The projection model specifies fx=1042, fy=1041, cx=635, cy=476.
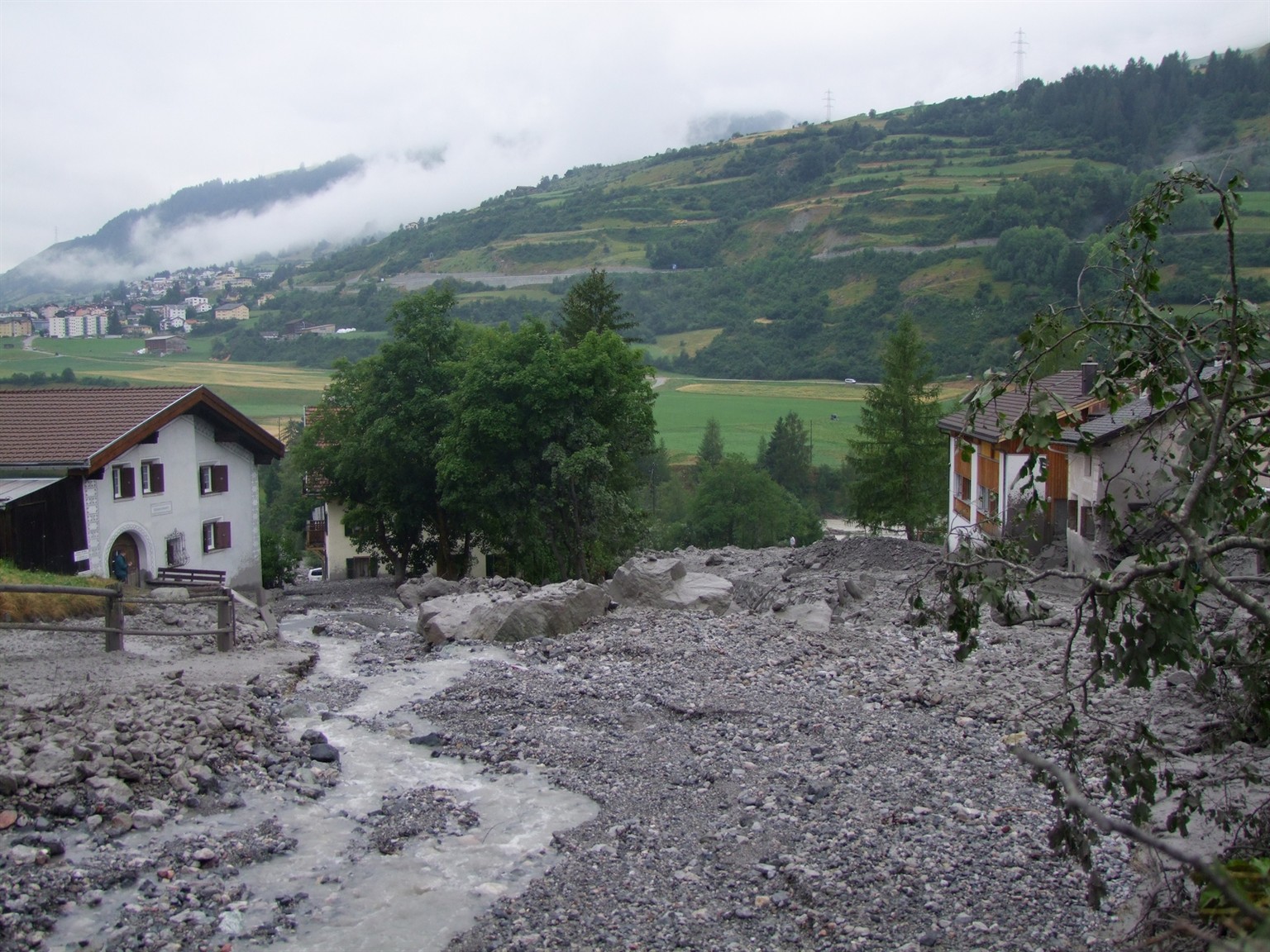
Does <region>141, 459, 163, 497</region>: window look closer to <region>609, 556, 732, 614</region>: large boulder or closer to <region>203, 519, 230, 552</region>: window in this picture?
<region>203, 519, 230, 552</region>: window

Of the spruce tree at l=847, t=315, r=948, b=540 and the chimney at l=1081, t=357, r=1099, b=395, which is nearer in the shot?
the chimney at l=1081, t=357, r=1099, b=395

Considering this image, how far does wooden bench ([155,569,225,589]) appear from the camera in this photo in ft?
88.0

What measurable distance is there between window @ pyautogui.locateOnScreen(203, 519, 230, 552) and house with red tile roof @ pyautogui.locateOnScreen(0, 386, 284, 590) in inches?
1.6

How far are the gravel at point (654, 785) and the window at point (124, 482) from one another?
11.8 m

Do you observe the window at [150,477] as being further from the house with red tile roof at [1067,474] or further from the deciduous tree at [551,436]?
the house with red tile roof at [1067,474]

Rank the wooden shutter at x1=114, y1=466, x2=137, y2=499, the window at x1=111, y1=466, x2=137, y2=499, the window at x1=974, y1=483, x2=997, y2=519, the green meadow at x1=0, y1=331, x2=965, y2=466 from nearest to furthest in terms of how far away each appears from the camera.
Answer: the window at x1=111, y1=466, x2=137, y2=499 < the wooden shutter at x1=114, y1=466, x2=137, y2=499 < the window at x1=974, y1=483, x2=997, y2=519 < the green meadow at x1=0, y1=331, x2=965, y2=466

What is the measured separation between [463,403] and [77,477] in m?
10.5

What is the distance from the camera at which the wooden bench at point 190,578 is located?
26828 mm

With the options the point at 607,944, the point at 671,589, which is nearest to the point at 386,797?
the point at 607,944

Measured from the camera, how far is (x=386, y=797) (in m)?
11.0

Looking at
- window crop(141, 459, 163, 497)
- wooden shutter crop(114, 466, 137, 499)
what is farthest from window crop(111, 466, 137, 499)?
window crop(141, 459, 163, 497)

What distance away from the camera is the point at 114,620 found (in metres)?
15.9

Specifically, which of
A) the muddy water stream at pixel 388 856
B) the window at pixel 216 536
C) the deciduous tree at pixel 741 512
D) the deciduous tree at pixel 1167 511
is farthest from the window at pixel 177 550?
the deciduous tree at pixel 741 512

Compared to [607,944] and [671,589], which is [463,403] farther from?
[607,944]
